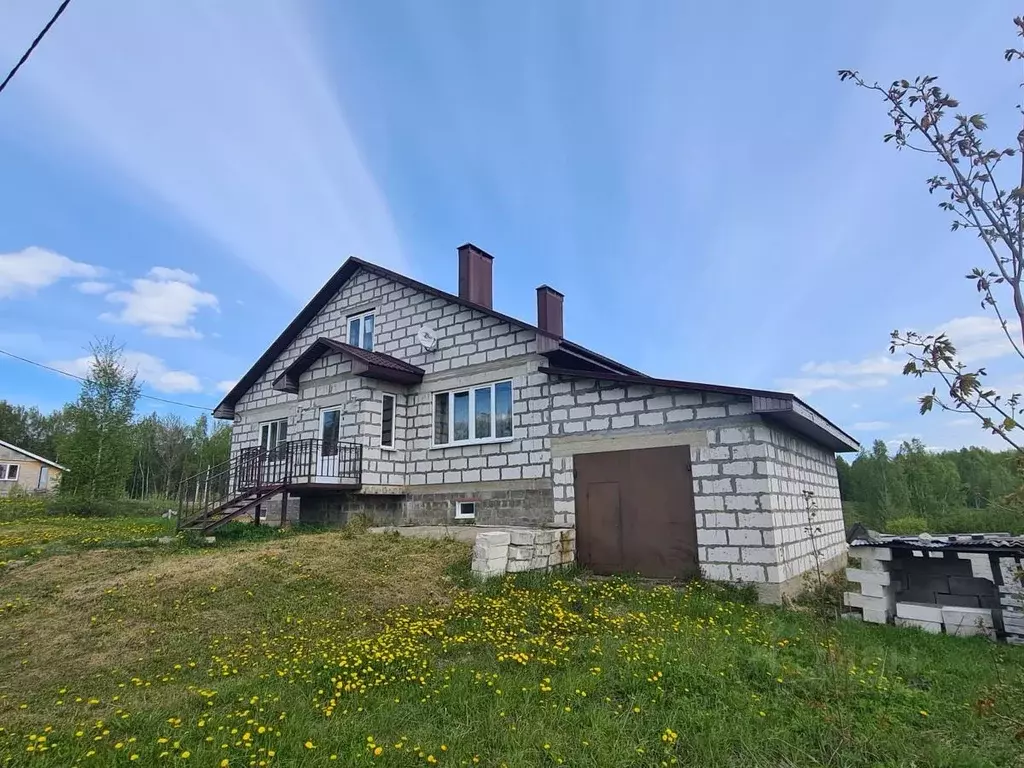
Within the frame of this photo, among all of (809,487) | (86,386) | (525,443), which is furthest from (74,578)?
(86,386)

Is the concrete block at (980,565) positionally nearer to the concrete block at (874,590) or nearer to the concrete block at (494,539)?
the concrete block at (874,590)

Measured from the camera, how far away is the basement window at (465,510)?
39.0 feet

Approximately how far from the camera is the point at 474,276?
47.7 ft

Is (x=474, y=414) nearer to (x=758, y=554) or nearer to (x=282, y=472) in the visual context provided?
(x=282, y=472)

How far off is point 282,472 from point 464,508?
4.61m

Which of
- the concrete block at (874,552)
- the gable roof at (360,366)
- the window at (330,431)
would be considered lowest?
the concrete block at (874,552)

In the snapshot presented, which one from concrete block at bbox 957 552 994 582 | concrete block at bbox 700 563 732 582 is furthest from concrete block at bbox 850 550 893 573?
concrete block at bbox 700 563 732 582

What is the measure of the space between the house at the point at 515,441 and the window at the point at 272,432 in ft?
0.25

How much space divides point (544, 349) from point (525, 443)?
1.92 metres

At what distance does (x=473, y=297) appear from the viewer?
14.4 meters

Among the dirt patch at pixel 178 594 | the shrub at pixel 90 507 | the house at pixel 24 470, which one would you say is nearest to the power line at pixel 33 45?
the dirt patch at pixel 178 594

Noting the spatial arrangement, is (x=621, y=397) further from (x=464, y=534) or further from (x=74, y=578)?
(x=74, y=578)

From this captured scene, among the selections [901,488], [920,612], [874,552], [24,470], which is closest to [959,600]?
[920,612]

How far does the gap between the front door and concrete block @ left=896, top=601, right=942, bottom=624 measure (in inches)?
396
